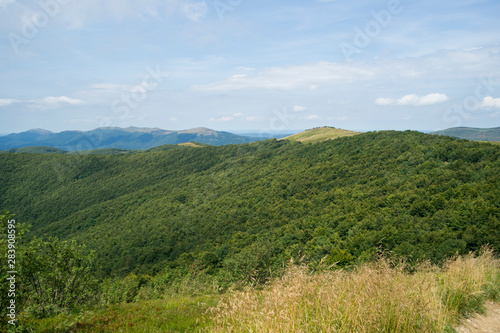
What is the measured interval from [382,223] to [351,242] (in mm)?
5783

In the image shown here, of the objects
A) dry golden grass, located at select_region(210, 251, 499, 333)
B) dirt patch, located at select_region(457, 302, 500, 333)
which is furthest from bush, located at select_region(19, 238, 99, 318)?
dirt patch, located at select_region(457, 302, 500, 333)

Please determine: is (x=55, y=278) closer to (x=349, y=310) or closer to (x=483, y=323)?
(x=349, y=310)

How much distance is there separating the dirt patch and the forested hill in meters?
5.14

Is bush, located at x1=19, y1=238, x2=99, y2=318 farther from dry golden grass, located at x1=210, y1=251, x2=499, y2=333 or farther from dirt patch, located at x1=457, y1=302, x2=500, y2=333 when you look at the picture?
dirt patch, located at x1=457, y1=302, x2=500, y2=333

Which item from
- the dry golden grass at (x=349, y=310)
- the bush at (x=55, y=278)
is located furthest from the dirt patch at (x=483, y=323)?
the bush at (x=55, y=278)

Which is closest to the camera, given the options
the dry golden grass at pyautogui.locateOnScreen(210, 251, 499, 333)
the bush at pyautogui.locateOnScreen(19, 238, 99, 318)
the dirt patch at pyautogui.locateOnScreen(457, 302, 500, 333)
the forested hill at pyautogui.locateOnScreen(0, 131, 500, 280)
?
the dry golden grass at pyautogui.locateOnScreen(210, 251, 499, 333)

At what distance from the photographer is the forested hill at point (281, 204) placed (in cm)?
2425

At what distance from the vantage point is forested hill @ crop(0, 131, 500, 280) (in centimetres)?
2425

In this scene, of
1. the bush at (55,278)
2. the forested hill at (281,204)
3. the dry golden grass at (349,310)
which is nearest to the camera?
the dry golden grass at (349,310)

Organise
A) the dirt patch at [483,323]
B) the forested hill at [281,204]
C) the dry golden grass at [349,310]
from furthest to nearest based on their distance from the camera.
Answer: the forested hill at [281,204]
the dirt patch at [483,323]
the dry golden grass at [349,310]

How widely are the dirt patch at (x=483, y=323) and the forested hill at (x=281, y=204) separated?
5.14 metres

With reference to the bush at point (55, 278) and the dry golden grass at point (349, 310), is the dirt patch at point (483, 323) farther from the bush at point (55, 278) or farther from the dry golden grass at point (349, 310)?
the bush at point (55, 278)

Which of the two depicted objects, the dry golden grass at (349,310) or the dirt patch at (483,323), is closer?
the dry golden grass at (349,310)

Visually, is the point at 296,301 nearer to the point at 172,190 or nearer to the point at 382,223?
the point at 382,223
